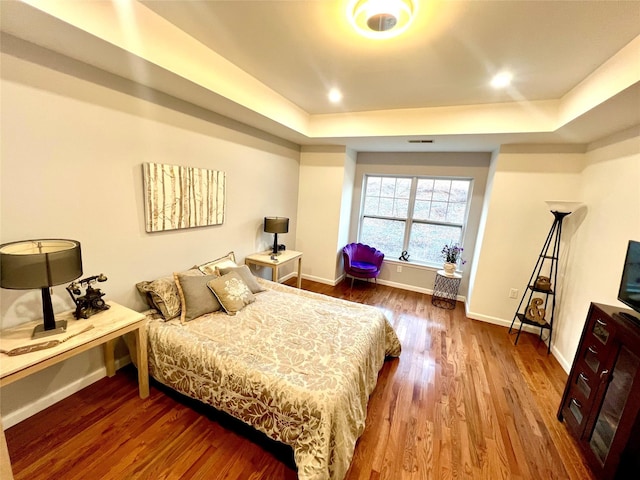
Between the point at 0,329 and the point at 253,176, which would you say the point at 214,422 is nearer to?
the point at 0,329

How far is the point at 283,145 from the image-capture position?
4.04 meters

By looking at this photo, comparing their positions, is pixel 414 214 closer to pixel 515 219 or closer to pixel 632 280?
pixel 515 219

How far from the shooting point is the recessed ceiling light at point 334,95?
2.77 m

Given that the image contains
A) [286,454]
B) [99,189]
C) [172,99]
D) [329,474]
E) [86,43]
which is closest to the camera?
[329,474]

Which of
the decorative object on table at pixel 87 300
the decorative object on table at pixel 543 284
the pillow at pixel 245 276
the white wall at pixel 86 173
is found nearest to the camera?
the white wall at pixel 86 173

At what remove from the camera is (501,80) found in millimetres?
2248

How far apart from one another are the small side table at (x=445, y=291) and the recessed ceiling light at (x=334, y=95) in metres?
2.90

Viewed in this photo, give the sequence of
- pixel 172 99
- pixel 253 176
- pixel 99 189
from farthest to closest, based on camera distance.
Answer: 1. pixel 253 176
2. pixel 172 99
3. pixel 99 189

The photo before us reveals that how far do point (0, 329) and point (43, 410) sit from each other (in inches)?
27.0

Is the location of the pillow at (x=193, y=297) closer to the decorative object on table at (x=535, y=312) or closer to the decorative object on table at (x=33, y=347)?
the decorative object on table at (x=33, y=347)

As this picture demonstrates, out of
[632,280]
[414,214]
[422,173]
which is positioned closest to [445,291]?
[414,214]

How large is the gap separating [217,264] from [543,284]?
3.74 metres

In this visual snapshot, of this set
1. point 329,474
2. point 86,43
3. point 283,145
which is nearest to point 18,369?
point 329,474

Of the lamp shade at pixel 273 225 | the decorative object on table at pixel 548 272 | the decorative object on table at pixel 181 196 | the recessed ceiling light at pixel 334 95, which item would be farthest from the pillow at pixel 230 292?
the decorative object on table at pixel 548 272
